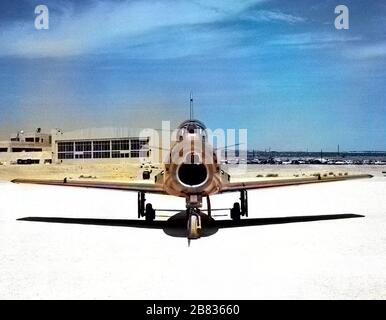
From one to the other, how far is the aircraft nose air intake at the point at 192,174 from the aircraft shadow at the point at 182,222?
1.66 m

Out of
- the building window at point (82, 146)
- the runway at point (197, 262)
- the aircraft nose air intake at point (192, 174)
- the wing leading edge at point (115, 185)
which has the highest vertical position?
the building window at point (82, 146)

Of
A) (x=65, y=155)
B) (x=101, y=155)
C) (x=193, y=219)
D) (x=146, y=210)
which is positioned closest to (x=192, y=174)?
(x=193, y=219)

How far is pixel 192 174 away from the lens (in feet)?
46.1

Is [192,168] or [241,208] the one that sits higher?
[192,168]

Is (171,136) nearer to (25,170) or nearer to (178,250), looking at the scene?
(178,250)

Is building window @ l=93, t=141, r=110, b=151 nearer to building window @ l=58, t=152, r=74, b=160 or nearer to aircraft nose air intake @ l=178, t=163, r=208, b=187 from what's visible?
building window @ l=58, t=152, r=74, b=160

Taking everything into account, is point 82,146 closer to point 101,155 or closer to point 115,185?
point 101,155

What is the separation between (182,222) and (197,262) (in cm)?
700

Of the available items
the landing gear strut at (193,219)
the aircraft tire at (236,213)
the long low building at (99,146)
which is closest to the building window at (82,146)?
the long low building at (99,146)

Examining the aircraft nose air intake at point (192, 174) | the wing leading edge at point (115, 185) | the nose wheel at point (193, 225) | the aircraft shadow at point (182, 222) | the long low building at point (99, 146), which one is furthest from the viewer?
the long low building at point (99, 146)

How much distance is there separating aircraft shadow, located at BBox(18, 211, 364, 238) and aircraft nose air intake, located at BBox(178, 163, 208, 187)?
5.45ft

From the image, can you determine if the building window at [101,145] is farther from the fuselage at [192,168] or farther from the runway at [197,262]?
the fuselage at [192,168]

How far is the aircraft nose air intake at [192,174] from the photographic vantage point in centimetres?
1359

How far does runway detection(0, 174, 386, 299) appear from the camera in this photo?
25.5 feet
